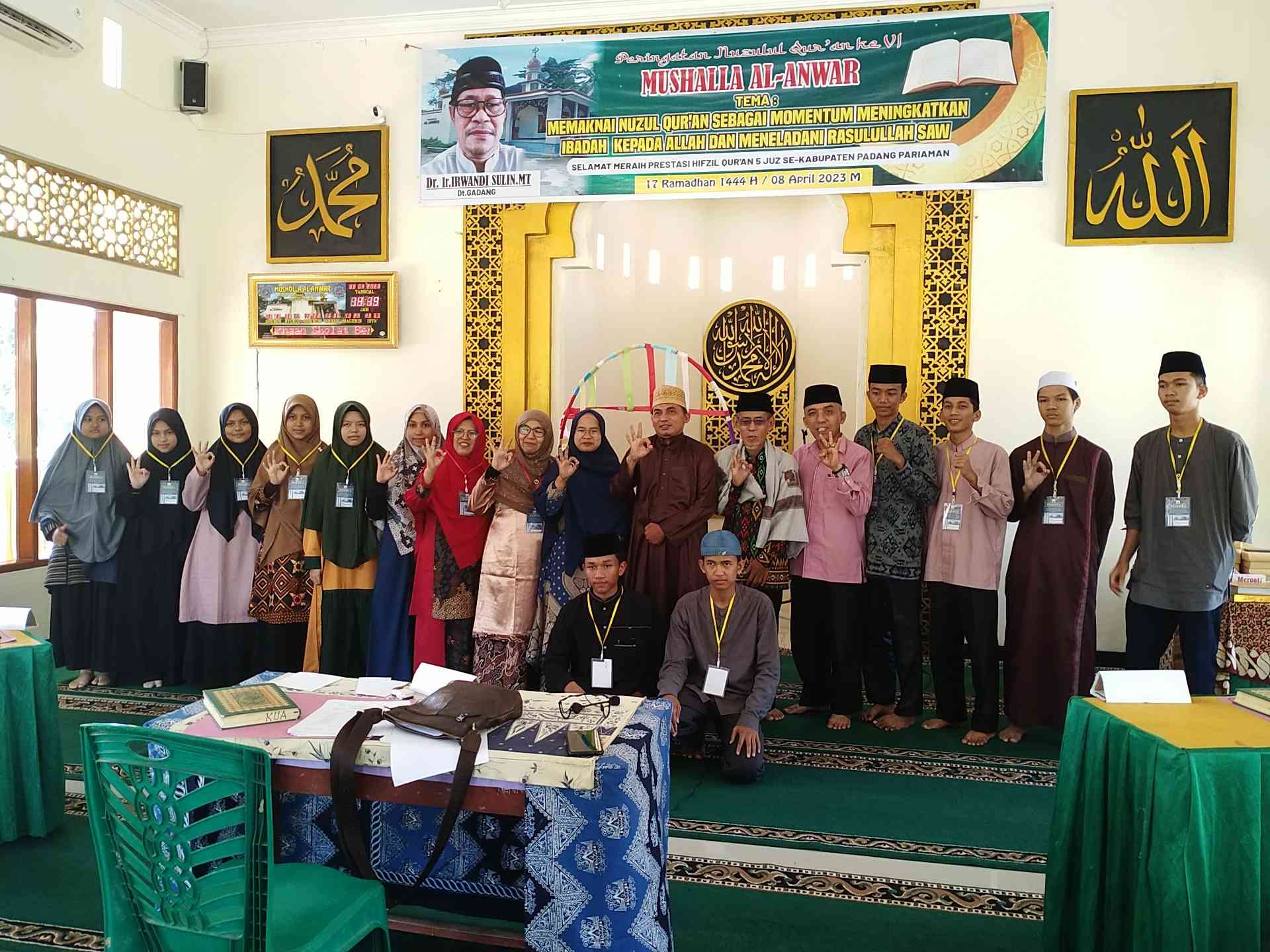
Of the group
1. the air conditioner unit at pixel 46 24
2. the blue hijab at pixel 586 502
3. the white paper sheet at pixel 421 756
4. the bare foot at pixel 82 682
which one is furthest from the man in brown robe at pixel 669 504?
the air conditioner unit at pixel 46 24

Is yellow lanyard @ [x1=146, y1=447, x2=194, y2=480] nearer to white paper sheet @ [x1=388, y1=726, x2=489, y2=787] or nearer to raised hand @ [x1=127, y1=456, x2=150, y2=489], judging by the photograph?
raised hand @ [x1=127, y1=456, x2=150, y2=489]

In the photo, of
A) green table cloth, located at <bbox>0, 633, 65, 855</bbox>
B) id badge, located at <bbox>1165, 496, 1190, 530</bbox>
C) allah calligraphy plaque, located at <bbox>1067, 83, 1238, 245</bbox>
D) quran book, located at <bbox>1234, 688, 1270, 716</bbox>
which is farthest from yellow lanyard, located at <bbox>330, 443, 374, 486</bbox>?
allah calligraphy plaque, located at <bbox>1067, 83, 1238, 245</bbox>

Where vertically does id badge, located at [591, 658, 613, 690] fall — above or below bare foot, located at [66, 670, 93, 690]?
above

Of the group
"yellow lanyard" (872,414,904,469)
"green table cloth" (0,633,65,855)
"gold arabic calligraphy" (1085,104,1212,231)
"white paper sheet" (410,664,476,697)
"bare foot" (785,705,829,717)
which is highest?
"gold arabic calligraphy" (1085,104,1212,231)

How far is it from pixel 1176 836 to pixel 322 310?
5172 millimetres

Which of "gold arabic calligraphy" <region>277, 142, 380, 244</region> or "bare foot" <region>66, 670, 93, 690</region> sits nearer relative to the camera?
"bare foot" <region>66, 670, 93, 690</region>

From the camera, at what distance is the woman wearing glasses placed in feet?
13.1

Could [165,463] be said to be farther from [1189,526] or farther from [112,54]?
[1189,526]

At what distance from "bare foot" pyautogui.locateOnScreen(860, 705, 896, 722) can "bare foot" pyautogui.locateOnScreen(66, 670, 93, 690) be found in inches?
141

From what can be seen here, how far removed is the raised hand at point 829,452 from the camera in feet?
12.6

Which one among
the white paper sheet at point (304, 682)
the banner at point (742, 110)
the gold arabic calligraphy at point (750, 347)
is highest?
the banner at point (742, 110)

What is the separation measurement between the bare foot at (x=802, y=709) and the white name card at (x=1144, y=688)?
6.87ft

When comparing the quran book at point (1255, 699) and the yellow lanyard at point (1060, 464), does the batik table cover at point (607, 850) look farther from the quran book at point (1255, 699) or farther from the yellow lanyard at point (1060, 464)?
the yellow lanyard at point (1060, 464)

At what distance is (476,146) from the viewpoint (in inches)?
209
